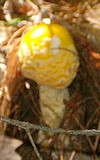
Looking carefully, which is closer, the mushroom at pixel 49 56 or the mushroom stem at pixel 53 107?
the mushroom at pixel 49 56

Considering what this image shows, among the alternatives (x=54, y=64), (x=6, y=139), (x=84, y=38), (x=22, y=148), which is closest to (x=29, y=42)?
(x=54, y=64)

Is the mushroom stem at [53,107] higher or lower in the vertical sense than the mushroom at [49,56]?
lower

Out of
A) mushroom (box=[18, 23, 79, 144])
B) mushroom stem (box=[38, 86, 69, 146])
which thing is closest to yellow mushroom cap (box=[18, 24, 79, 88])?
mushroom (box=[18, 23, 79, 144])

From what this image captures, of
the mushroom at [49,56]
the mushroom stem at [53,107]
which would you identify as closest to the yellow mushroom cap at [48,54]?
the mushroom at [49,56]

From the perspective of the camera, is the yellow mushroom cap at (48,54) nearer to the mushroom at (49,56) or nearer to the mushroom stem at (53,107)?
the mushroom at (49,56)

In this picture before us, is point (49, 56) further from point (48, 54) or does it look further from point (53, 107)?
point (53, 107)

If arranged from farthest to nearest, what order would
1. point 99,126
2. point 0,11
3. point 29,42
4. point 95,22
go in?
point 0,11, point 95,22, point 99,126, point 29,42

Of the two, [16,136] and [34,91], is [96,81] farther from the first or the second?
[16,136]
